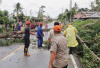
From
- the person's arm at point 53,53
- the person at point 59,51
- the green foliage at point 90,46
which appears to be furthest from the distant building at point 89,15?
the person's arm at point 53,53

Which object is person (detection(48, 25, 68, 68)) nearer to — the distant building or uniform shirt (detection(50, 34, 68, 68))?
uniform shirt (detection(50, 34, 68, 68))

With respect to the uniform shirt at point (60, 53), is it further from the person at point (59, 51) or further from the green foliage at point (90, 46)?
the green foliage at point (90, 46)

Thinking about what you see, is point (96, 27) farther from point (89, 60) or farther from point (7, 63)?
point (7, 63)

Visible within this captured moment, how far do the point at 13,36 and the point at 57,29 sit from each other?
13.7 metres

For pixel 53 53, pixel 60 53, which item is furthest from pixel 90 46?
pixel 53 53

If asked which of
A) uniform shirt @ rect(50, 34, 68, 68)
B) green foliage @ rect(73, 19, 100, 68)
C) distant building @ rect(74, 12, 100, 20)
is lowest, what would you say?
green foliage @ rect(73, 19, 100, 68)

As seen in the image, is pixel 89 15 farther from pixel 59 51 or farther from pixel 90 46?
Result: pixel 59 51

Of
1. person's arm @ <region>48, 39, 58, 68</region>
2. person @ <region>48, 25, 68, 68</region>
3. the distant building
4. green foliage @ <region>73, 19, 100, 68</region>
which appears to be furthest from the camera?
the distant building

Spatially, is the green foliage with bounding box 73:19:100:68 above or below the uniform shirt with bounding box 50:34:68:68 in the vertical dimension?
below

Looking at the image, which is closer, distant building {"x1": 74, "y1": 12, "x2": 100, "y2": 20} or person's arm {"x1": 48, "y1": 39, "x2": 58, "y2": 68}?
person's arm {"x1": 48, "y1": 39, "x2": 58, "y2": 68}

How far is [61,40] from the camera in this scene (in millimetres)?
4902

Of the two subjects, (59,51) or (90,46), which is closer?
(59,51)

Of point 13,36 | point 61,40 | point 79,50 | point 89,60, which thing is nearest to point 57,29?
point 61,40

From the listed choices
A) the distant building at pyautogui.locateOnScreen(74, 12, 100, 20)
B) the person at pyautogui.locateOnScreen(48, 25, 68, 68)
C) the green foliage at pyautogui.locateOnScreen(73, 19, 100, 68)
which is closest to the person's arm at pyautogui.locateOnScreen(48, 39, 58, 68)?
the person at pyautogui.locateOnScreen(48, 25, 68, 68)
